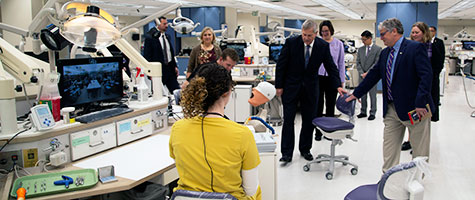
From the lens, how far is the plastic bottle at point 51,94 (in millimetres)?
2291

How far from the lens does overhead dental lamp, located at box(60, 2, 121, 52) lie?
2043 millimetres

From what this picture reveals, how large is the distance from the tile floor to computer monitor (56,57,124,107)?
168 cm

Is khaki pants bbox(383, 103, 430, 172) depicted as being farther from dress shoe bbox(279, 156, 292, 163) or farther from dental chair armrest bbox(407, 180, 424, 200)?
dental chair armrest bbox(407, 180, 424, 200)

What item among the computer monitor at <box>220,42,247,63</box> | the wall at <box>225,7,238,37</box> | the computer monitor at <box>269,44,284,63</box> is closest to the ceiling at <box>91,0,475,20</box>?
the wall at <box>225,7,238,37</box>

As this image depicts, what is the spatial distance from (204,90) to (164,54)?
13.5 ft

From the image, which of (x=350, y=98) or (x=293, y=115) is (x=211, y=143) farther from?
(x=293, y=115)

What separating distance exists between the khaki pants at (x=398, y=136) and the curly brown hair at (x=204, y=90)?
2038 millimetres

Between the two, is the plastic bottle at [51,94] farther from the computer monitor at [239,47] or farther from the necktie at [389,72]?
the computer monitor at [239,47]

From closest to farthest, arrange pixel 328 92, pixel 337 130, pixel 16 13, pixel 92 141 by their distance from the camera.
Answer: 1. pixel 92 141
2. pixel 337 130
3. pixel 16 13
4. pixel 328 92

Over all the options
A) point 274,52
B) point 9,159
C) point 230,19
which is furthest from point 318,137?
point 230,19

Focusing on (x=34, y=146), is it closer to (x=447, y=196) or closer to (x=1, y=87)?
(x=1, y=87)

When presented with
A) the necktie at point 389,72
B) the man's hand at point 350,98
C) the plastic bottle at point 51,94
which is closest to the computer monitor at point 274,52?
the man's hand at point 350,98

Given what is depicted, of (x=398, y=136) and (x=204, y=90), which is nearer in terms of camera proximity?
(x=204, y=90)

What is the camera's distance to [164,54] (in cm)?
565
